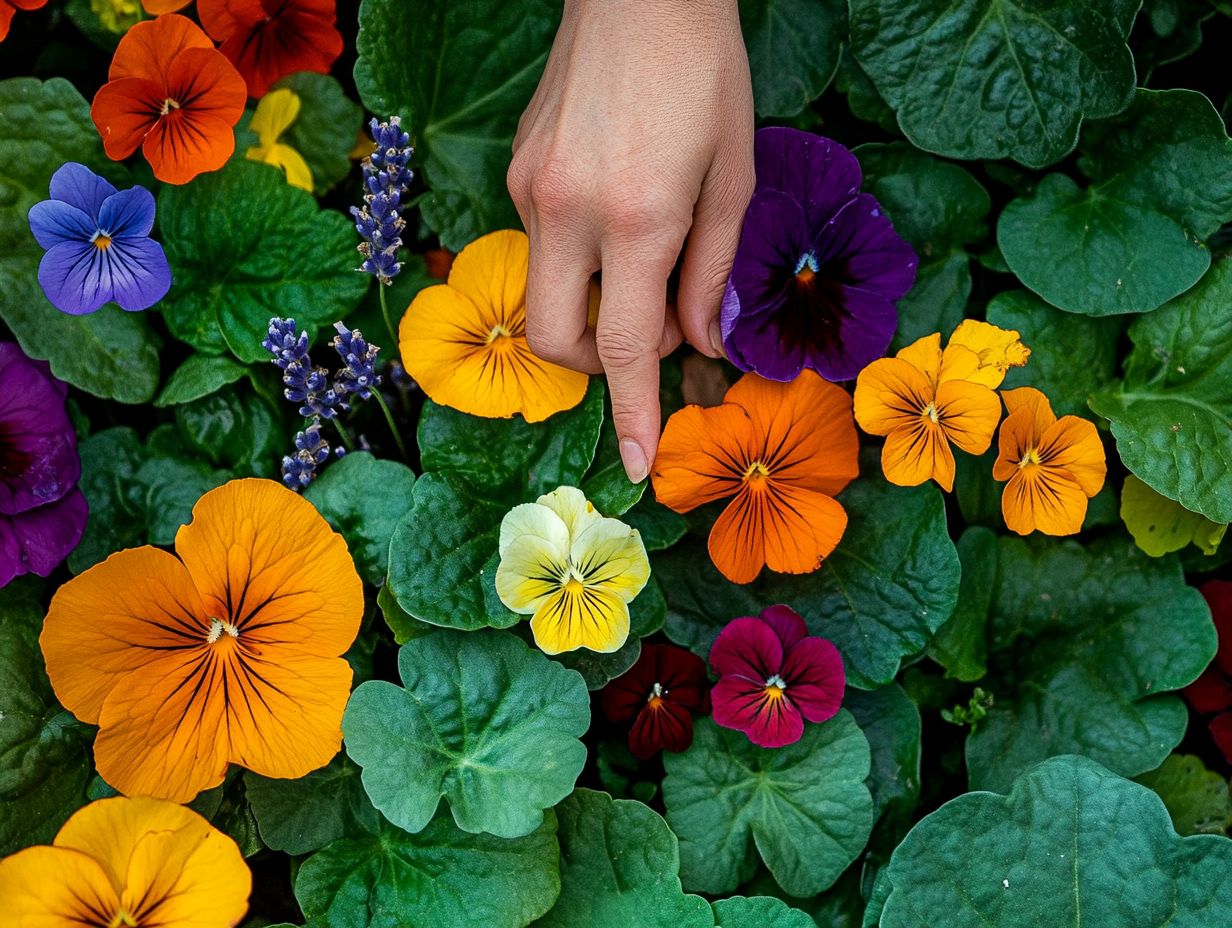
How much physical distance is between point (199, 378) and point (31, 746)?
0.40m

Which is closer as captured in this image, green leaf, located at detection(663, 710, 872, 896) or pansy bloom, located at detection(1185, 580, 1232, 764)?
green leaf, located at detection(663, 710, 872, 896)

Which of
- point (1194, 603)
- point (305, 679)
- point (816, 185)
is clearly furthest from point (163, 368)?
point (1194, 603)

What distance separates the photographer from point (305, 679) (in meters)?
1.03

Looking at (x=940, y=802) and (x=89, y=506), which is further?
(x=940, y=802)

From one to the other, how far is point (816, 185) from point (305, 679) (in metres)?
0.73

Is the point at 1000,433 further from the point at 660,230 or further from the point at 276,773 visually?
the point at 276,773

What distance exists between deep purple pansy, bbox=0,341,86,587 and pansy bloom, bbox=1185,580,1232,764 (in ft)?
4.20

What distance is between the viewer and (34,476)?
1.07 metres

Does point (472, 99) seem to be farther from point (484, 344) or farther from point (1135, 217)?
point (1135, 217)

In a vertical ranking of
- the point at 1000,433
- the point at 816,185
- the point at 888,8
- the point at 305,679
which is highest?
the point at 888,8

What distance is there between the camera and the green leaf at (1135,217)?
122 centimetres

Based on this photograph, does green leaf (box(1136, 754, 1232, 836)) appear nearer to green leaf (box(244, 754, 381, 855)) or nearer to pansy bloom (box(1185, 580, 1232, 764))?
pansy bloom (box(1185, 580, 1232, 764))

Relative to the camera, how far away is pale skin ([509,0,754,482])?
0.97 metres

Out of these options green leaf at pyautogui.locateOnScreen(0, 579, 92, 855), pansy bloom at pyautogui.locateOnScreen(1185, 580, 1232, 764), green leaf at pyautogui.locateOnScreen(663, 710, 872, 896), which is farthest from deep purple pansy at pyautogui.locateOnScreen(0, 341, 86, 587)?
pansy bloom at pyautogui.locateOnScreen(1185, 580, 1232, 764)
